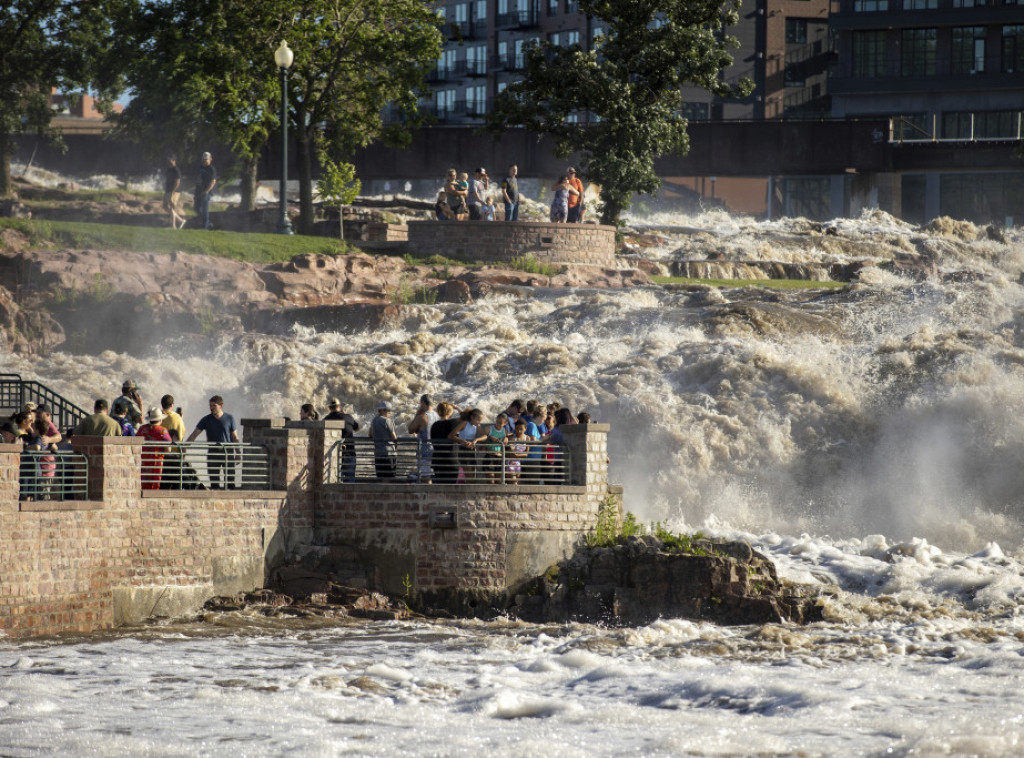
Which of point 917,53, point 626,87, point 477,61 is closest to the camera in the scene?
point 626,87

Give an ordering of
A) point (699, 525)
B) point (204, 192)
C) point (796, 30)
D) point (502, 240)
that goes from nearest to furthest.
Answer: point (699, 525), point (502, 240), point (204, 192), point (796, 30)

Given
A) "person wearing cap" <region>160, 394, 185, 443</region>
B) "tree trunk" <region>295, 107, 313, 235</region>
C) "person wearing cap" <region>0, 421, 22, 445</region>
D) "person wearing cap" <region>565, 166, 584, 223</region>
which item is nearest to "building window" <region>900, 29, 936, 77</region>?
"person wearing cap" <region>565, 166, 584, 223</region>

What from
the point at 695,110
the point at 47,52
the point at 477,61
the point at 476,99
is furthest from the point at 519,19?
the point at 47,52

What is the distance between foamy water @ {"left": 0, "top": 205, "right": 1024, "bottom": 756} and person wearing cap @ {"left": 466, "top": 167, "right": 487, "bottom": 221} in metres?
4.92

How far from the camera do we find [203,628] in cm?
1958

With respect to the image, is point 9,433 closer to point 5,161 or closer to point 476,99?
point 5,161

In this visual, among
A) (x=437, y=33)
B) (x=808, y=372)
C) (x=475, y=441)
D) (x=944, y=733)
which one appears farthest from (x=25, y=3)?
(x=944, y=733)

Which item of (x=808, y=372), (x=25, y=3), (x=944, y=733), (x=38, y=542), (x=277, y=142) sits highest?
(x=25, y=3)

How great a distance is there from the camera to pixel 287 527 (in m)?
21.2

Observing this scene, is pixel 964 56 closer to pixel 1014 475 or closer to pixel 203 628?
pixel 1014 475

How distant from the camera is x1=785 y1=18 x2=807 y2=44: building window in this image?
81875 mm

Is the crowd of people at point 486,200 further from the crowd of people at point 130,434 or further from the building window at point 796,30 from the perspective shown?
the building window at point 796,30

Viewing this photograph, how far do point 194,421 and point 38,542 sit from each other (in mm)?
14072

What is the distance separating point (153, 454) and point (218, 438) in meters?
1.10
